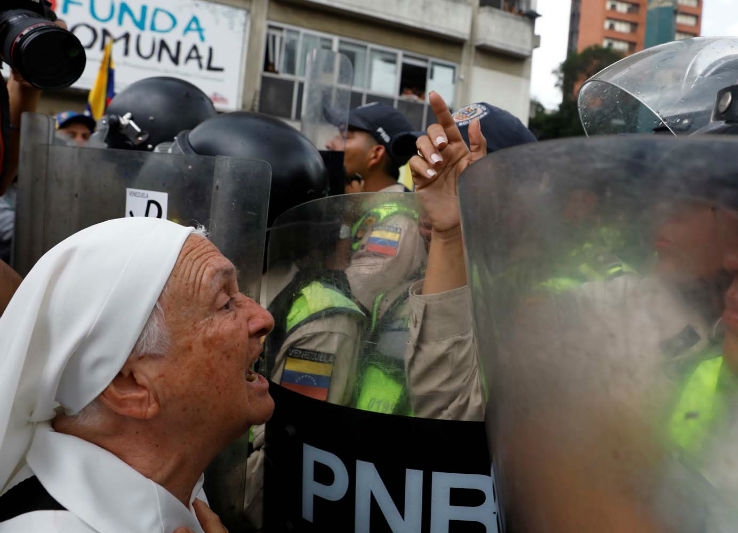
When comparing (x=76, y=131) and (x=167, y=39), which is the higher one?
(x=167, y=39)

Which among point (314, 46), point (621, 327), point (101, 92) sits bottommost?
point (621, 327)

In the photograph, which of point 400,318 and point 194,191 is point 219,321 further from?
point 194,191

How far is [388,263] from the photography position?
5.07 ft

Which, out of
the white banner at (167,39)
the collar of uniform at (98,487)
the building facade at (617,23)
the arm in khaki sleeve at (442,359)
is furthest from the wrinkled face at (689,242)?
the building facade at (617,23)

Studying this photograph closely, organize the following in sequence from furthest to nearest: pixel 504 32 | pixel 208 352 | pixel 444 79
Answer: pixel 504 32
pixel 444 79
pixel 208 352

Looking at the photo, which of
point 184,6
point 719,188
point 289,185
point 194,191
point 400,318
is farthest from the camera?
point 184,6

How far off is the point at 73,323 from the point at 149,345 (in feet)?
0.45

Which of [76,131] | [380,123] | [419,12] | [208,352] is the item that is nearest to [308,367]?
[208,352]

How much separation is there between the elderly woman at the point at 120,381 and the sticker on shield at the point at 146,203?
41cm

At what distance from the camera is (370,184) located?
415cm

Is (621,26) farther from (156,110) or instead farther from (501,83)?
(156,110)

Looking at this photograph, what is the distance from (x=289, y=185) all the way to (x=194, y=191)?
0.95 meters

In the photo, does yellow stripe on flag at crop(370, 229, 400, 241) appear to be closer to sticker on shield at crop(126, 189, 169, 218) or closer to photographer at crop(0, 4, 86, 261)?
sticker on shield at crop(126, 189, 169, 218)

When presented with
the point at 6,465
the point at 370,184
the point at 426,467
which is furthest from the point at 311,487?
the point at 370,184
